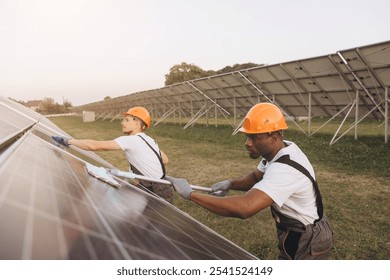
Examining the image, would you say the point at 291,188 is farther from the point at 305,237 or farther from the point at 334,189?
the point at 334,189

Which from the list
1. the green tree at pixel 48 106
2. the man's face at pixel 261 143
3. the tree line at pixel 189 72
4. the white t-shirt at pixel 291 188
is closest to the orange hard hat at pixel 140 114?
the man's face at pixel 261 143

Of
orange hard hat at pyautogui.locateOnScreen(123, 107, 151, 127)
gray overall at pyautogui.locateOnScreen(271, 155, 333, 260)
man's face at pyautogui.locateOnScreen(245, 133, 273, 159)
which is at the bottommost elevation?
gray overall at pyautogui.locateOnScreen(271, 155, 333, 260)

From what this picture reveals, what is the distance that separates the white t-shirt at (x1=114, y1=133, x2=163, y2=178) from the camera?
2.81m

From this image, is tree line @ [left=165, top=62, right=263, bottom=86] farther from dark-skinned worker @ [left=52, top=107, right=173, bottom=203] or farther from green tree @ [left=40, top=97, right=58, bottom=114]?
dark-skinned worker @ [left=52, top=107, right=173, bottom=203]

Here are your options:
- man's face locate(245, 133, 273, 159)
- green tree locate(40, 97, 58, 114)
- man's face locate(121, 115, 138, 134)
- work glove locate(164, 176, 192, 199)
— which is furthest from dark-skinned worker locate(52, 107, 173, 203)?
green tree locate(40, 97, 58, 114)

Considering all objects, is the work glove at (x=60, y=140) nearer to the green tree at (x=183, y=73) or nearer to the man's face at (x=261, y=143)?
the man's face at (x=261, y=143)

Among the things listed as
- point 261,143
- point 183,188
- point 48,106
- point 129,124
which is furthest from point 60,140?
point 48,106

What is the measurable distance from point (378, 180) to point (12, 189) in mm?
5615

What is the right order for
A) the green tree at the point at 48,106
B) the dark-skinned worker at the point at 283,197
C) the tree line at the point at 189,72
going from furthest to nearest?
1. the green tree at the point at 48,106
2. the tree line at the point at 189,72
3. the dark-skinned worker at the point at 283,197

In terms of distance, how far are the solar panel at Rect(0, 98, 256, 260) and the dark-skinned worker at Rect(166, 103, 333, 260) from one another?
1.18 feet

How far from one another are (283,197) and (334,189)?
3.63 meters

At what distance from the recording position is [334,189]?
15.8 ft

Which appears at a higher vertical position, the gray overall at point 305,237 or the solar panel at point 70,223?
the solar panel at point 70,223

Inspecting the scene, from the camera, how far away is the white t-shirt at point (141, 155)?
111 inches
